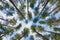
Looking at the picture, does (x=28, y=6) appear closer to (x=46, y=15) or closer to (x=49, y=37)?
(x=46, y=15)

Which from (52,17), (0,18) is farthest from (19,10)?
(52,17)

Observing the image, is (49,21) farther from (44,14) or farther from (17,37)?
(17,37)

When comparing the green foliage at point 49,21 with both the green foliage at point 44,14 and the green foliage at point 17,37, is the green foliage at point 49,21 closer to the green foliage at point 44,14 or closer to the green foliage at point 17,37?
the green foliage at point 44,14

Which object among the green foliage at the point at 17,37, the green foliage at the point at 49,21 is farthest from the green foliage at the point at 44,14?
the green foliage at the point at 17,37

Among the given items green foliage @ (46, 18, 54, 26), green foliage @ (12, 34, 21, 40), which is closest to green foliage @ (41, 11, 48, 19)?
green foliage @ (46, 18, 54, 26)

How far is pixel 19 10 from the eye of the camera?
6.42m

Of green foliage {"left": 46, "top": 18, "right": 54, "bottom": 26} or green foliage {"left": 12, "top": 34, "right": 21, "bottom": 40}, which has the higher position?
green foliage {"left": 46, "top": 18, "right": 54, "bottom": 26}

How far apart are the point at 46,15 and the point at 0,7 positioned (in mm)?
1643

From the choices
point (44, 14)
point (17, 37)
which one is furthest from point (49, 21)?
point (17, 37)

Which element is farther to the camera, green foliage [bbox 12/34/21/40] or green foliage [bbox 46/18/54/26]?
green foliage [bbox 12/34/21/40]

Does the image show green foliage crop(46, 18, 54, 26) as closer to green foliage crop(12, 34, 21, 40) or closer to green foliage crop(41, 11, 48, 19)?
green foliage crop(41, 11, 48, 19)

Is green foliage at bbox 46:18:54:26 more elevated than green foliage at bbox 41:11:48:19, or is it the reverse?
green foliage at bbox 41:11:48:19

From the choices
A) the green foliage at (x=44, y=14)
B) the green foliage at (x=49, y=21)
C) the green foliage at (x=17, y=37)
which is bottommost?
the green foliage at (x=17, y=37)

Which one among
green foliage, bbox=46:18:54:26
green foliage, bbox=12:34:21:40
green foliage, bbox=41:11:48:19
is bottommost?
green foliage, bbox=12:34:21:40
